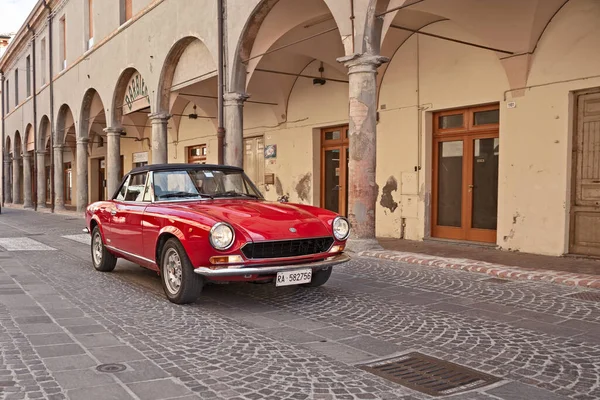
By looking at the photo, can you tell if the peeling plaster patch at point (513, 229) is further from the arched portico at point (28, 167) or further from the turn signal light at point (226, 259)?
the arched portico at point (28, 167)

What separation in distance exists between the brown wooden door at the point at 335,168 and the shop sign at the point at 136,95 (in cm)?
639

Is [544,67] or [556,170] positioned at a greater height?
[544,67]

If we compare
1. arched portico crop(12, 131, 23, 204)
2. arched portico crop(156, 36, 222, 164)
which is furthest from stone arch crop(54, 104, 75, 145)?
arched portico crop(12, 131, 23, 204)

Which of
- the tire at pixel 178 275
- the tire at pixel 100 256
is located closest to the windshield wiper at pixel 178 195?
the tire at pixel 178 275

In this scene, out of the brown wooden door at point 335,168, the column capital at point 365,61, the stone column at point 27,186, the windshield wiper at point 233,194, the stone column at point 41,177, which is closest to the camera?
the windshield wiper at point 233,194

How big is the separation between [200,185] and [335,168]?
922cm

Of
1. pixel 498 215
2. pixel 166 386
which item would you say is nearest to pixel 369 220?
pixel 498 215

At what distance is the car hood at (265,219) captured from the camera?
17.1 ft

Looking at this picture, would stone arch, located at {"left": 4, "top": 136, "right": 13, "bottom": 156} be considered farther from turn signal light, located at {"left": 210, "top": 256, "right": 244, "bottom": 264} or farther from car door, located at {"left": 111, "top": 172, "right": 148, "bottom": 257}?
turn signal light, located at {"left": 210, "top": 256, "right": 244, "bottom": 264}

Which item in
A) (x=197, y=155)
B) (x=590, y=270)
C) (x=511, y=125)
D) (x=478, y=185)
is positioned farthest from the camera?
(x=197, y=155)

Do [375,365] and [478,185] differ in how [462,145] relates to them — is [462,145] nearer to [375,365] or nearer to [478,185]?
[478,185]

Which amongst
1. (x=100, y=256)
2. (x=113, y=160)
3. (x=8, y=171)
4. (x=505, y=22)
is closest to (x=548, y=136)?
(x=505, y=22)

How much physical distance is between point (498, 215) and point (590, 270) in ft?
9.32

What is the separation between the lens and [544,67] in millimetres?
9781
